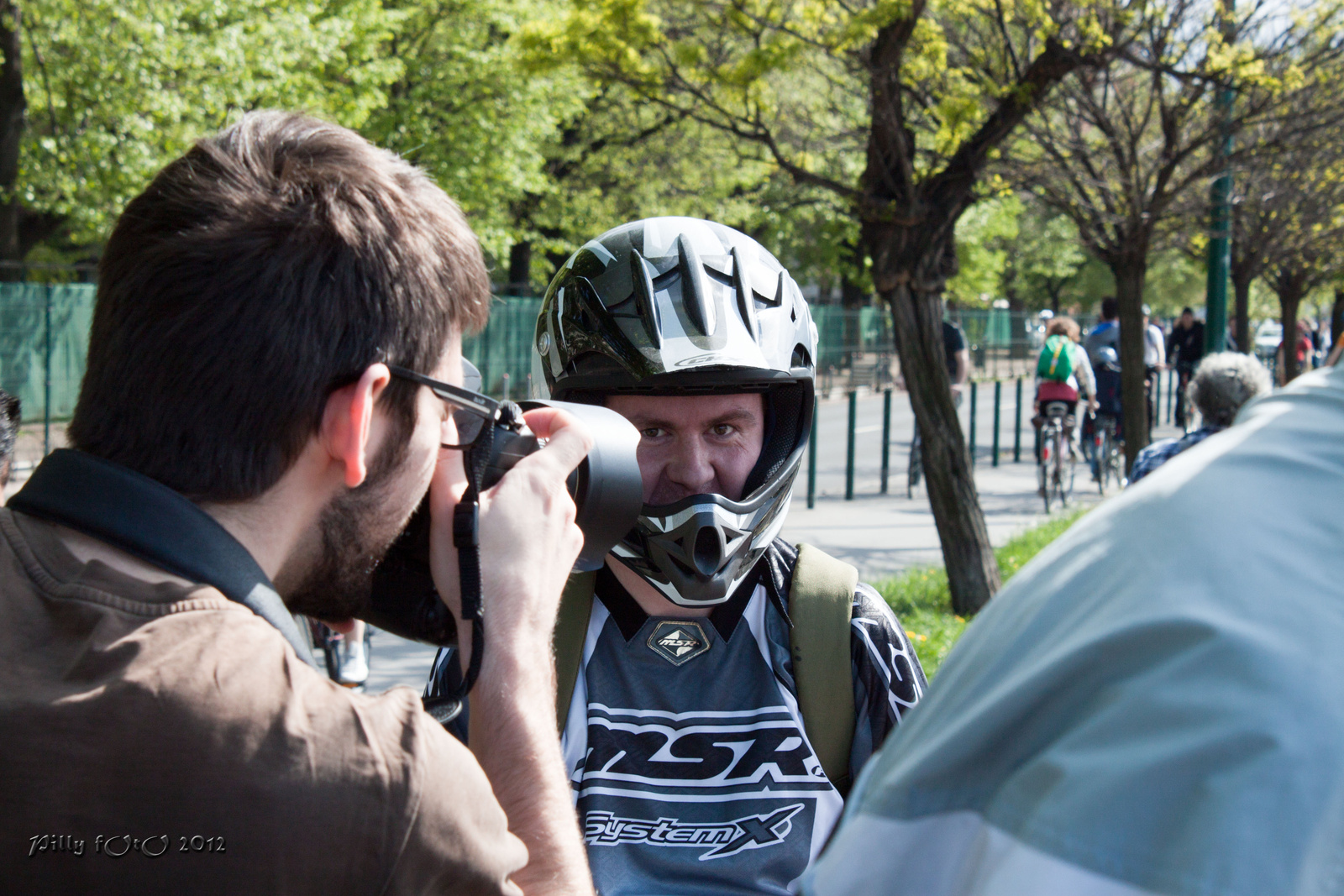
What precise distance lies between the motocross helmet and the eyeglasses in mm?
528

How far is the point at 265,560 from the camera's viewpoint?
1335mm

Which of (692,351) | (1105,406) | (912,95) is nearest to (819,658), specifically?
(692,351)

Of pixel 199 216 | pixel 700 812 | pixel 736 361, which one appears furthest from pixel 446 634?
pixel 736 361

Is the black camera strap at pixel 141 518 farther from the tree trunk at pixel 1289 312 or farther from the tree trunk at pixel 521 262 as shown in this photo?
the tree trunk at pixel 521 262

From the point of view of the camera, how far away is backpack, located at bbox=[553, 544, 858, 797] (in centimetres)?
190

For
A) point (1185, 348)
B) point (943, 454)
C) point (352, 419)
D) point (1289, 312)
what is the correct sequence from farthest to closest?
point (1289, 312) → point (1185, 348) → point (943, 454) → point (352, 419)

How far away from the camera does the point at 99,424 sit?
128 cm

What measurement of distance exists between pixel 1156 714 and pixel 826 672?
1.21 meters

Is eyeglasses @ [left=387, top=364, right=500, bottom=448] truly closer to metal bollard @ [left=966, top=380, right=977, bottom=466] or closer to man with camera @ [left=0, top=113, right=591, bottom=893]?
man with camera @ [left=0, top=113, right=591, bottom=893]

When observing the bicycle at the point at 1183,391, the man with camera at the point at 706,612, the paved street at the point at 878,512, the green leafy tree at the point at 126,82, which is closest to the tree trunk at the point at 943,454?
the paved street at the point at 878,512

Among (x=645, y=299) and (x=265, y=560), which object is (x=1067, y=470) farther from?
(x=265, y=560)

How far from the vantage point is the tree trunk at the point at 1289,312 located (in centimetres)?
1705

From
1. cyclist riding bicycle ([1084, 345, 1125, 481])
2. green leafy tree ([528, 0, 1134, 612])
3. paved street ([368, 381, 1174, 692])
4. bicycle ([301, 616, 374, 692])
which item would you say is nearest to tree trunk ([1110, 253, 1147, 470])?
paved street ([368, 381, 1174, 692])

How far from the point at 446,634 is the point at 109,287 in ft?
2.04
